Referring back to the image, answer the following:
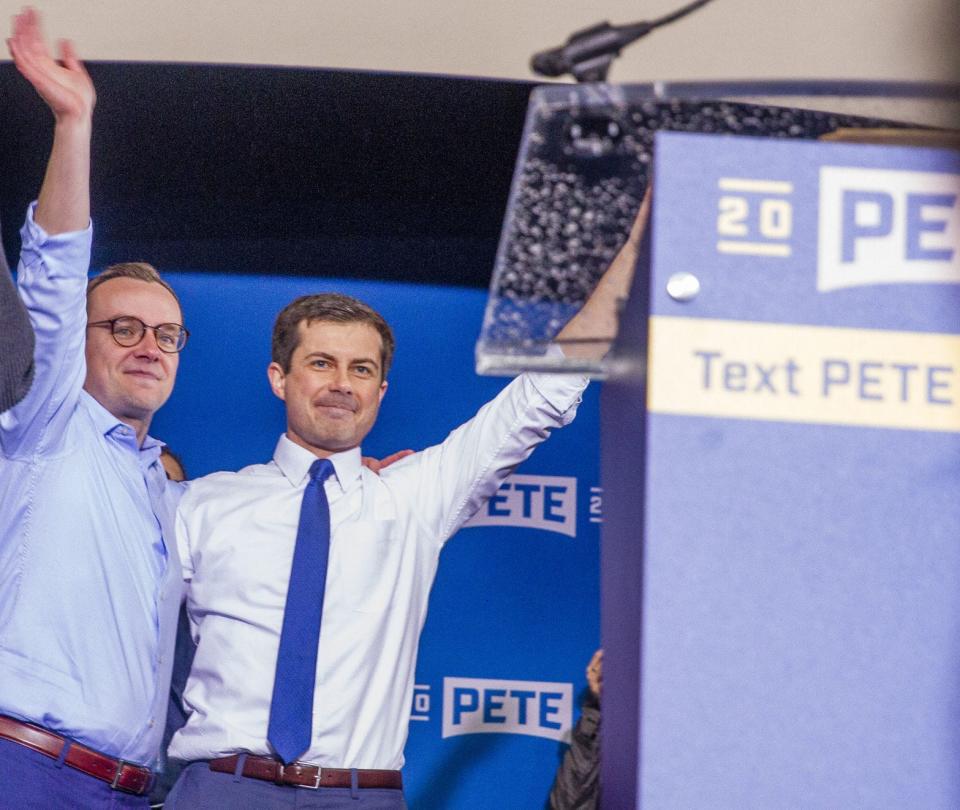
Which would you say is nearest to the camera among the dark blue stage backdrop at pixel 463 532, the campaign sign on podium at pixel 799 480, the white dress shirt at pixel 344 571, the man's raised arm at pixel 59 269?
the campaign sign on podium at pixel 799 480

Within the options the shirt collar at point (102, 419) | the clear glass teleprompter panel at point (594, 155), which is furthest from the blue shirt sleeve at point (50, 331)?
the clear glass teleprompter panel at point (594, 155)

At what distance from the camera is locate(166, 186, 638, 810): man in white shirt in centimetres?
216

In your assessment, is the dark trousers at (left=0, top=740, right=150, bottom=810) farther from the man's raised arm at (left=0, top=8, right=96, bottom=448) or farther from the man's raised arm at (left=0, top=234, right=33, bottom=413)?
the man's raised arm at (left=0, top=234, right=33, bottom=413)

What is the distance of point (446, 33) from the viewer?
8.83 feet

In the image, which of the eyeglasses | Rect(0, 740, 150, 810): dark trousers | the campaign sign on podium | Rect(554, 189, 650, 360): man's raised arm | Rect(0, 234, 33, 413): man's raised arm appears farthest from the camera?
the eyeglasses

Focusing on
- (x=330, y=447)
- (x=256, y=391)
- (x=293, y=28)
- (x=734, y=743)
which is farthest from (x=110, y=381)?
(x=734, y=743)

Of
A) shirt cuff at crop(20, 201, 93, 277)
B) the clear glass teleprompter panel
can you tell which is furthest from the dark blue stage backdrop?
the clear glass teleprompter panel

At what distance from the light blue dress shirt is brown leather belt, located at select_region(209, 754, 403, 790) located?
0.43 ft

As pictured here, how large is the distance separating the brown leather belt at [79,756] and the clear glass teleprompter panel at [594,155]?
1.25m

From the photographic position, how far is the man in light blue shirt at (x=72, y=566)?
195cm

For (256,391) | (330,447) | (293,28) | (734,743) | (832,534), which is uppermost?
(293,28)

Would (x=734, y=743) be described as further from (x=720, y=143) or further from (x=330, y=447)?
(x=330, y=447)

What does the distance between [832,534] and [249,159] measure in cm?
224

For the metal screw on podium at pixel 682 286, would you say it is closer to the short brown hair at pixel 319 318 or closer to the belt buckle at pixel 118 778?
the belt buckle at pixel 118 778
